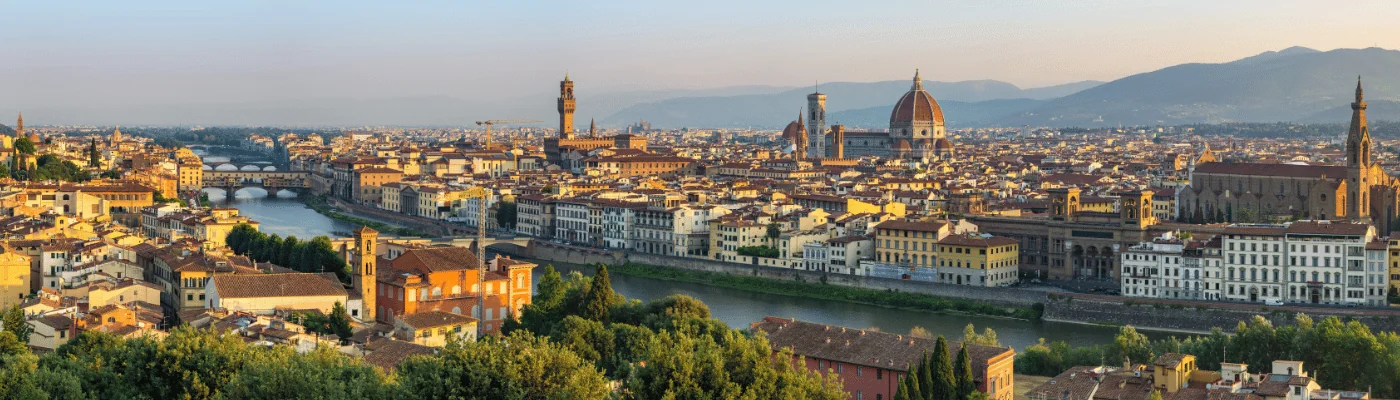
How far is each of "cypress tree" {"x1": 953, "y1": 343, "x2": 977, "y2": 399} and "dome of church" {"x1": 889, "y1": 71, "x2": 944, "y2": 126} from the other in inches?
2119

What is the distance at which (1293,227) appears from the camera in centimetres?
2239

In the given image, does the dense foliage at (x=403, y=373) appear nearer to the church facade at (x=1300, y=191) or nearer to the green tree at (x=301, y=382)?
the green tree at (x=301, y=382)

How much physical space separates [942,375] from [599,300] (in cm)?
588

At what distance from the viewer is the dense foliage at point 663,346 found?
9.51 meters

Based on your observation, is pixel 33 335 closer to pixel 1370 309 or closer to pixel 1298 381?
pixel 1298 381

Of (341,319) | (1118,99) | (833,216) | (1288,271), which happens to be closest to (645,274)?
(833,216)

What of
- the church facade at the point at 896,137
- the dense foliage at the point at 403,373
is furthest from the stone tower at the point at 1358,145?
the church facade at the point at 896,137

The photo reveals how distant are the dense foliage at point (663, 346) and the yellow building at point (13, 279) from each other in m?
5.60

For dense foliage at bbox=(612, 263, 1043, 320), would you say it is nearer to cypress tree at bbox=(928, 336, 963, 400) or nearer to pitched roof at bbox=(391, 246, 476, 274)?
pitched roof at bbox=(391, 246, 476, 274)

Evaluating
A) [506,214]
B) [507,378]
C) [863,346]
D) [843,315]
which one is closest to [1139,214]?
[843,315]

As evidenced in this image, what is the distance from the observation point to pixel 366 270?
1827cm

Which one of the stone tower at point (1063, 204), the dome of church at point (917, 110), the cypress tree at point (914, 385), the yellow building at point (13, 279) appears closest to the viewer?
the cypress tree at point (914, 385)

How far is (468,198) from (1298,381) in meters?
29.3

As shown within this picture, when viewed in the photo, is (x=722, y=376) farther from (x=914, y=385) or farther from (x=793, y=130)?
(x=793, y=130)
